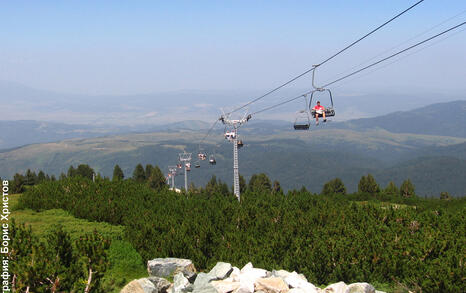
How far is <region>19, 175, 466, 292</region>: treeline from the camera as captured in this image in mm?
25875

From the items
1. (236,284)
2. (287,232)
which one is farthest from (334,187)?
(236,284)

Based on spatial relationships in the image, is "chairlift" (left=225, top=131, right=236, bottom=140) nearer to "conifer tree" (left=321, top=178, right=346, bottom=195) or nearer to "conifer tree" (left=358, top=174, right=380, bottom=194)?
"conifer tree" (left=358, top=174, right=380, bottom=194)

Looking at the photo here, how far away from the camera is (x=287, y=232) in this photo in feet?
108

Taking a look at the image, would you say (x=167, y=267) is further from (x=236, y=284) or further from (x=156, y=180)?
(x=156, y=180)

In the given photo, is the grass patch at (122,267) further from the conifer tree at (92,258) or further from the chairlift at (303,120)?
the chairlift at (303,120)

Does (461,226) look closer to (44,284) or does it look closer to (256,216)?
(256,216)

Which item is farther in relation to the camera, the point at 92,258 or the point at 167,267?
the point at 167,267

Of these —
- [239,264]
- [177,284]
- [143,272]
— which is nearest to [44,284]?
[177,284]

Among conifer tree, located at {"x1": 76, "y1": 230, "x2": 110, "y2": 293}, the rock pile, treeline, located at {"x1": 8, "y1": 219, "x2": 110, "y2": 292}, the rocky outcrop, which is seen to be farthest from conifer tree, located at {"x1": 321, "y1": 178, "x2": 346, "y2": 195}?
conifer tree, located at {"x1": 76, "y1": 230, "x2": 110, "y2": 293}

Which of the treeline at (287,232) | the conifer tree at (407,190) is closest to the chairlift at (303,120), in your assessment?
the treeline at (287,232)

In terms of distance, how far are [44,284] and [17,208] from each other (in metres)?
34.1

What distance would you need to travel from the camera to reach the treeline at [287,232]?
25.9 m

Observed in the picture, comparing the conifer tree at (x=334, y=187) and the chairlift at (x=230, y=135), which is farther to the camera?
the conifer tree at (x=334, y=187)

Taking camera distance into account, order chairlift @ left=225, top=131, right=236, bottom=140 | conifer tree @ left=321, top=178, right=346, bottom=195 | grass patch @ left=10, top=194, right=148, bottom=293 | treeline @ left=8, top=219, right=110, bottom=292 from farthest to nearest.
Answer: conifer tree @ left=321, top=178, right=346, bottom=195, chairlift @ left=225, top=131, right=236, bottom=140, grass patch @ left=10, top=194, right=148, bottom=293, treeline @ left=8, top=219, right=110, bottom=292
